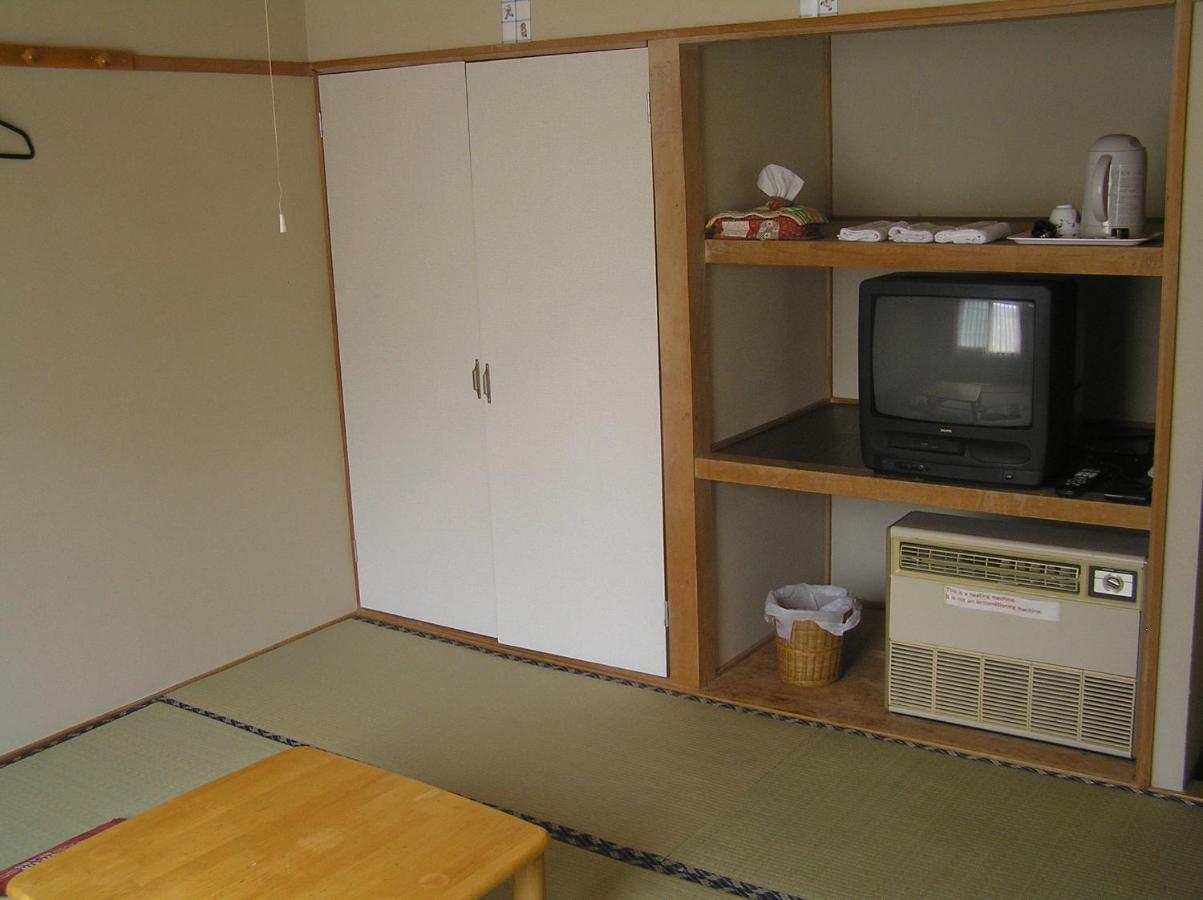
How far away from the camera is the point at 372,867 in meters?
2.29

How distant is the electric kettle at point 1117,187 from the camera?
299 cm

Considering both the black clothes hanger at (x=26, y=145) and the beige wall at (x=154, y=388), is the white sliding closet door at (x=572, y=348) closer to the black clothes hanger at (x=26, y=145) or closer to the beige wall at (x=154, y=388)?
the beige wall at (x=154, y=388)

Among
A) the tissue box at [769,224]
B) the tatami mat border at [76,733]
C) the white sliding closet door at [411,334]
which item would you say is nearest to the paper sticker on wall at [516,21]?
the white sliding closet door at [411,334]

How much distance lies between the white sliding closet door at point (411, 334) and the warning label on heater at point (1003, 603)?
157 cm

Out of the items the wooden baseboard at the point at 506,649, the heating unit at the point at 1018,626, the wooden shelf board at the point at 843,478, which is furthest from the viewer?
the wooden baseboard at the point at 506,649

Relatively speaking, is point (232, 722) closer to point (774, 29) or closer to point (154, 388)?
point (154, 388)

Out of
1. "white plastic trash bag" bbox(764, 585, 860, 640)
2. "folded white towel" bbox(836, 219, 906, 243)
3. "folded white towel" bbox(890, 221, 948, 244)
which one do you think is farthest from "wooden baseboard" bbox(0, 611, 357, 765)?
"folded white towel" bbox(890, 221, 948, 244)

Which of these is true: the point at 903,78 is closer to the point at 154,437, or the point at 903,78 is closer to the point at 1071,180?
the point at 1071,180

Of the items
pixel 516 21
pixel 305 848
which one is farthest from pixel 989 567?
pixel 516 21

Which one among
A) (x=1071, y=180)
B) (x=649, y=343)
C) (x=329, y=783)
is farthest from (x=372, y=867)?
(x=1071, y=180)

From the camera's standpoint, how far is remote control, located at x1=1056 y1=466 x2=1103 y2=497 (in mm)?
3088

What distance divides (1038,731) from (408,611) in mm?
2198

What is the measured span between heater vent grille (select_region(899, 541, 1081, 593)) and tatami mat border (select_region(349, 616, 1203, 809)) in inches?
18.5

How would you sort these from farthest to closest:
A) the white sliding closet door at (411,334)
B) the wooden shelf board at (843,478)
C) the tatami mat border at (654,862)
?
the white sliding closet door at (411,334)
the wooden shelf board at (843,478)
the tatami mat border at (654,862)
